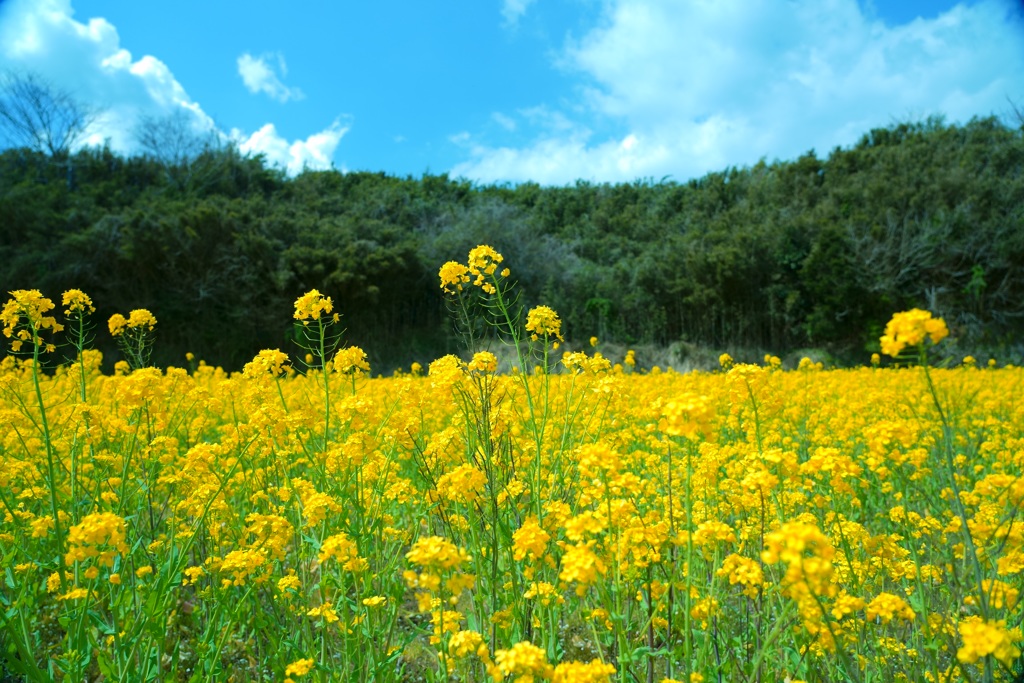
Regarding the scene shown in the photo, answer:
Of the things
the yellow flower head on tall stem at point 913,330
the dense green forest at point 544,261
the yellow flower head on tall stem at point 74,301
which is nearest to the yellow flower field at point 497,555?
the yellow flower head on tall stem at point 913,330

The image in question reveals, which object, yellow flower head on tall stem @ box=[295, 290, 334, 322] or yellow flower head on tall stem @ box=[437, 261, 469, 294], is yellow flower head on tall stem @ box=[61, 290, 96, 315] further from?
yellow flower head on tall stem @ box=[437, 261, 469, 294]

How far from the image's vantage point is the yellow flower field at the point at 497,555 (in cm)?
150

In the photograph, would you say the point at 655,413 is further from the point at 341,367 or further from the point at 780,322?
the point at 780,322

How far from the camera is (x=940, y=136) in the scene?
78.1ft

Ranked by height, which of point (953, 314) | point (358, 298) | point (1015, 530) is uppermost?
point (358, 298)

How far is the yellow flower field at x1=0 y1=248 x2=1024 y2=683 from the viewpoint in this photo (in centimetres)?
150

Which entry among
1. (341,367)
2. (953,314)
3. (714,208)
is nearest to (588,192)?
(714,208)

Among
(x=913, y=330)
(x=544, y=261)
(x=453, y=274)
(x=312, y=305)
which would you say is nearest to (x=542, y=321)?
(x=453, y=274)

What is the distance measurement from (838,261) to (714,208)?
946 cm

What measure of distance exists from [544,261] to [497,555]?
19.4 meters

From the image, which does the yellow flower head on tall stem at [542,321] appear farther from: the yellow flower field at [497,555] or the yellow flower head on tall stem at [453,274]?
the yellow flower head on tall stem at [453,274]

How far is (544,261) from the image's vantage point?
20.9m

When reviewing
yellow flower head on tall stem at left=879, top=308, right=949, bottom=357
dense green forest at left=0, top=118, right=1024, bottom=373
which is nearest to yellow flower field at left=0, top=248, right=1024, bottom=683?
yellow flower head on tall stem at left=879, top=308, right=949, bottom=357

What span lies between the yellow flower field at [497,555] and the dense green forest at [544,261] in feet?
50.3
